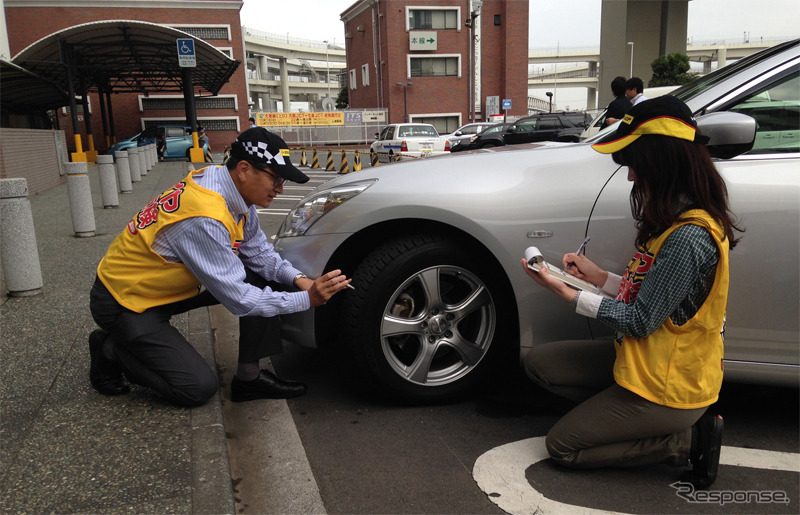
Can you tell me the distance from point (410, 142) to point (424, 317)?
17821 mm

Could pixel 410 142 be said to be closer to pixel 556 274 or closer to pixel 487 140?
pixel 487 140

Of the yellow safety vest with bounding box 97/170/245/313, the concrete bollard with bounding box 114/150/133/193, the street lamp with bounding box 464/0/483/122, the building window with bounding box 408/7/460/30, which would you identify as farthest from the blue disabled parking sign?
the building window with bounding box 408/7/460/30

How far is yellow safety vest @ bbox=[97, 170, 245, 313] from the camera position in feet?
8.89

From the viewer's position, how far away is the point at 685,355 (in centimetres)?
218

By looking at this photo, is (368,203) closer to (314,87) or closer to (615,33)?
(615,33)

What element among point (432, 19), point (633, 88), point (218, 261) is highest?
point (432, 19)

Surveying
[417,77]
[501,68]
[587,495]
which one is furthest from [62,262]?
[501,68]

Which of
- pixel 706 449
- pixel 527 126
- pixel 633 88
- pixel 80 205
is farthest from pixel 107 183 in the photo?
pixel 527 126

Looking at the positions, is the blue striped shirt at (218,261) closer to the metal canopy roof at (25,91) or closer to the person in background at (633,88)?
the person in background at (633,88)

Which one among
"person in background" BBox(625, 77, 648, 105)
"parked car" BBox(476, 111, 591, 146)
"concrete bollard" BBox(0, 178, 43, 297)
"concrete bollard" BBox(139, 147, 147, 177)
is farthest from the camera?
"parked car" BBox(476, 111, 591, 146)

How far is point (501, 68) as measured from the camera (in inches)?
1970

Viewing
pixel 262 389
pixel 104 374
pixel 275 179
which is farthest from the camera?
pixel 262 389

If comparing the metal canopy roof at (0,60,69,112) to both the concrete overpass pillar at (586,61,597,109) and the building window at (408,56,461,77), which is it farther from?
the concrete overpass pillar at (586,61,597,109)

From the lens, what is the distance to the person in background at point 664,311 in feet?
6.98
